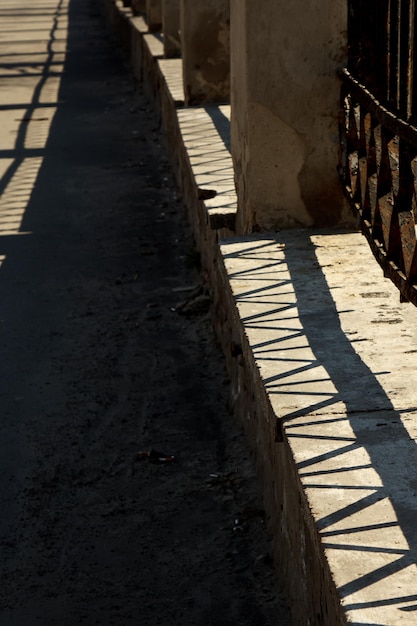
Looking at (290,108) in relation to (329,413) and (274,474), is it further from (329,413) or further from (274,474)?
(329,413)

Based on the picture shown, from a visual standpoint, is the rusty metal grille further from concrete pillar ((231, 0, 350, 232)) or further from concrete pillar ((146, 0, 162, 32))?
concrete pillar ((146, 0, 162, 32))

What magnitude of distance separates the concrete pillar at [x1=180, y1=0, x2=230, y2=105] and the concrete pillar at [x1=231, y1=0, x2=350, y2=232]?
13.6 feet

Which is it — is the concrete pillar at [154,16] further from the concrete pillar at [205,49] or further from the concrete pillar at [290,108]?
the concrete pillar at [290,108]

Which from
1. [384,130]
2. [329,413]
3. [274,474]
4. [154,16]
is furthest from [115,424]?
[154,16]

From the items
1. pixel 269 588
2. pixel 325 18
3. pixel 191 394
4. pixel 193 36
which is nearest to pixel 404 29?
pixel 325 18

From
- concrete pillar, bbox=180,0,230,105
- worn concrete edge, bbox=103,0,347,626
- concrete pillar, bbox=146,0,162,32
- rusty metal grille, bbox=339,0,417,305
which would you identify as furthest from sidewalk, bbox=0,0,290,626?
concrete pillar, bbox=146,0,162,32

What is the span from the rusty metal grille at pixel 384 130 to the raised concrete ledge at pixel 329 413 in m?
0.24

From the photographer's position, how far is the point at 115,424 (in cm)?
566

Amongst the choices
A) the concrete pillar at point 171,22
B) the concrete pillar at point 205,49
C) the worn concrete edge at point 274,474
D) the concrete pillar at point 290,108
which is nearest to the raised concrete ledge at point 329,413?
the worn concrete edge at point 274,474

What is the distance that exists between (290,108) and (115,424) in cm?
163

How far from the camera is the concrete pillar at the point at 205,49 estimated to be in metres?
9.81

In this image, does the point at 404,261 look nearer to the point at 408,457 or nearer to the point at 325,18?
the point at 408,457

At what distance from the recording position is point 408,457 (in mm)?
3266

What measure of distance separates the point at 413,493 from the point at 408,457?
20 cm
